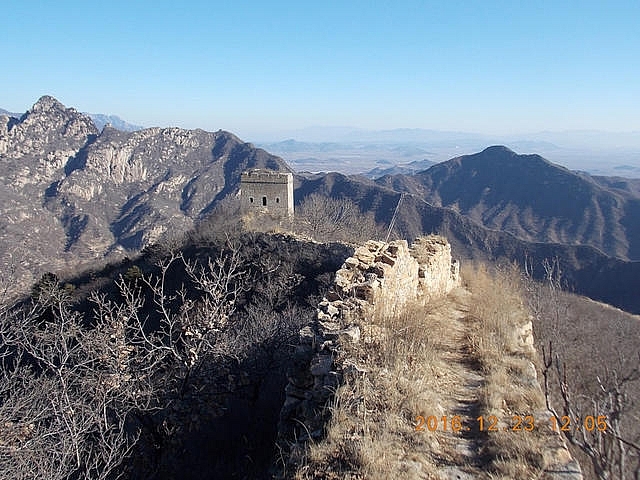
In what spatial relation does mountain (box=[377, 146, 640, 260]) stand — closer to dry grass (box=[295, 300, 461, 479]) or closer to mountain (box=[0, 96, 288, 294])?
mountain (box=[0, 96, 288, 294])

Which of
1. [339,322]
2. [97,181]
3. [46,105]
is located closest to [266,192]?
[339,322]

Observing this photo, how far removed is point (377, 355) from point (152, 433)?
231 inches

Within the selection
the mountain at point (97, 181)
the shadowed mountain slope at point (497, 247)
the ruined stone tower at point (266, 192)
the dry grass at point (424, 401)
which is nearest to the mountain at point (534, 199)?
the shadowed mountain slope at point (497, 247)

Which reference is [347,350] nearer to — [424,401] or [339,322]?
[339,322]

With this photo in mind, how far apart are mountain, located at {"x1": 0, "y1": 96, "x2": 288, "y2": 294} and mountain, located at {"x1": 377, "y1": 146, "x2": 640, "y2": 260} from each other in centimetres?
4552

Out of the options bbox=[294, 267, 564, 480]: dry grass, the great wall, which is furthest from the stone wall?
bbox=[294, 267, 564, 480]: dry grass

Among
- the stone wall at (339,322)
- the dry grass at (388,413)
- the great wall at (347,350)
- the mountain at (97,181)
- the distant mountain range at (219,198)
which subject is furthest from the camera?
the mountain at (97,181)

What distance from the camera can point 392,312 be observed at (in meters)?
5.88

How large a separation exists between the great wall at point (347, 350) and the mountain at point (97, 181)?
231 feet

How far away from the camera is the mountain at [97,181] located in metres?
86.0

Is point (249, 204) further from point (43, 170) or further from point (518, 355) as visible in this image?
point (43, 170)

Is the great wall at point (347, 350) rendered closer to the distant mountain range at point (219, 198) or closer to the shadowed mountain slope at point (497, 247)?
the shadowed mountain slope at point (497, 247)

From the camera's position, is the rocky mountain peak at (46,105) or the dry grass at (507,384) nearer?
the dry grass at (507,384)

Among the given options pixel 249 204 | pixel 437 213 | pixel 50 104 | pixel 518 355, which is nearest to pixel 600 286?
pixel 437 213
